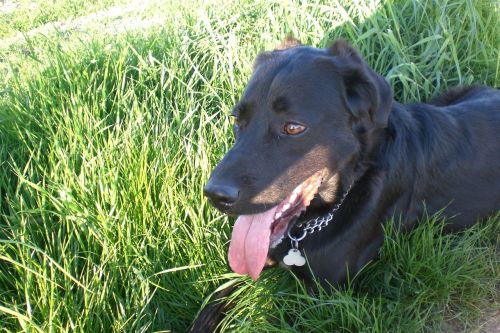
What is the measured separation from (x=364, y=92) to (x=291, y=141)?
38cm

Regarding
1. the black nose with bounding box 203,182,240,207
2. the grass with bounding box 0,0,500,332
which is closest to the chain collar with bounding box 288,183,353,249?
the grass with bounding box 0,0,500,332

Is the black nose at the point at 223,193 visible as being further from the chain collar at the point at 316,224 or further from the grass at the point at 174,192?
the grass at the point at 174,192

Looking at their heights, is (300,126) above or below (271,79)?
below

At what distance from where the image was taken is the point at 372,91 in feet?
6.38

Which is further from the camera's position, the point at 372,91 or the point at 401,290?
the point at 401,290

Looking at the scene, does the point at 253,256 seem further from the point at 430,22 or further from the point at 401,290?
the point at 430,22

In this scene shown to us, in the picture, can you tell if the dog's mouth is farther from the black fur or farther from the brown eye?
the brown eye

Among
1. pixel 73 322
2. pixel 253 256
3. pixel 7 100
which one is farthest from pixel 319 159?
pixel 7 100

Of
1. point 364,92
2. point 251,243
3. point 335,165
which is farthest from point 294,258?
point 364,92

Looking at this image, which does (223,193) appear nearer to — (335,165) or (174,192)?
(335,165)

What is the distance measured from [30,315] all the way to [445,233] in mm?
1965

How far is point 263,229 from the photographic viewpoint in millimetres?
1992

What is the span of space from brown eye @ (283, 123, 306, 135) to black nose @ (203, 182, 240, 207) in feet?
1.08

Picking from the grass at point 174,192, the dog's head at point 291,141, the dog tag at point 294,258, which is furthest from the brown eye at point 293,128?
the grass at point 174,192
